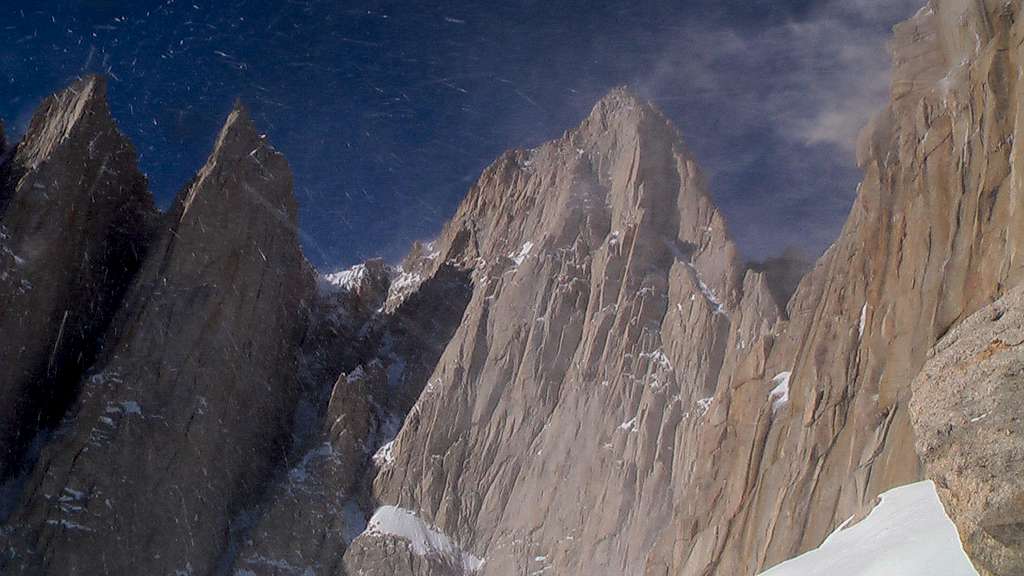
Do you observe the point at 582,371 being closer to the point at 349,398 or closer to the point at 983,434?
the point at 349,398

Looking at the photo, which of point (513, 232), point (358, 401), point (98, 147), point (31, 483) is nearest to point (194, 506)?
point (31, 483)

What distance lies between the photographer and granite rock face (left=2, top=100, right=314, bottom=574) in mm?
66000

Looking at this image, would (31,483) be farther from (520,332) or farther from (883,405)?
(883,405)

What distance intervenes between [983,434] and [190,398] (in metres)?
69.7

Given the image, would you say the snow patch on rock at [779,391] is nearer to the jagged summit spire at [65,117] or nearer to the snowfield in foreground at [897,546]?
the snowfield in foreground at [897,546]

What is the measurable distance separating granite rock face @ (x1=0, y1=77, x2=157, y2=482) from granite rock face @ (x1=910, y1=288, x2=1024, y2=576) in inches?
2776

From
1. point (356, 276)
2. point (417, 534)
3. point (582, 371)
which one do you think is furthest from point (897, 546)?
point (356, 276)

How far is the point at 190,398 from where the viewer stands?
73562 mm

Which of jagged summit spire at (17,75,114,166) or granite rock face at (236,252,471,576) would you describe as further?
jagged summit spire at (17,75,114,166)

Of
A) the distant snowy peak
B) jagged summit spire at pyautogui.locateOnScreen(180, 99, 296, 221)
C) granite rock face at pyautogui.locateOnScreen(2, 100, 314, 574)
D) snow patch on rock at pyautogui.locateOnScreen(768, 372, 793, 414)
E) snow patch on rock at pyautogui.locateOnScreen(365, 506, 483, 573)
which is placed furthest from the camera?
the distant snowy peak

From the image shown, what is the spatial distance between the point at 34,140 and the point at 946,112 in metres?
76.4

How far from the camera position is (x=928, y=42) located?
25.7 m

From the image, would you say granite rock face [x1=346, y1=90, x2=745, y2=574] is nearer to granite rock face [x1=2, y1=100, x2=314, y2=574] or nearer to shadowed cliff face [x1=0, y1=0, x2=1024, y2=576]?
shadowed cliff face [x1=0, y1=0, x2=1024, y2=576]

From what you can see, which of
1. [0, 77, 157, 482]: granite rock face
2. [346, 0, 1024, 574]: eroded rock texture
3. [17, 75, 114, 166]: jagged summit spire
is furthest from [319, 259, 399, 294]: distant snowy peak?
[17, 75, 114, 166]: jagged summit spire
